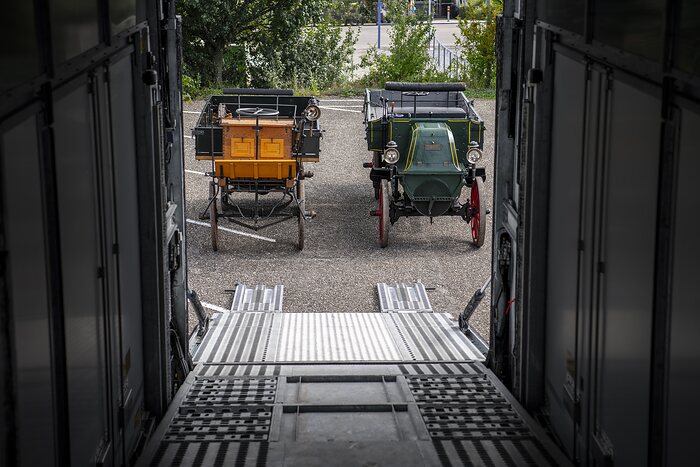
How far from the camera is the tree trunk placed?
26078 mm

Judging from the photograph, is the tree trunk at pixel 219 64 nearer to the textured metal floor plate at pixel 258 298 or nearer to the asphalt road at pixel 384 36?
the asphalt road at pixel 384 36

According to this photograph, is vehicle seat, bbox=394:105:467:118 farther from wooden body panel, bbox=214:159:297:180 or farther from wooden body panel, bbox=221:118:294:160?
wooden body panel, bbox=214:159:297:180

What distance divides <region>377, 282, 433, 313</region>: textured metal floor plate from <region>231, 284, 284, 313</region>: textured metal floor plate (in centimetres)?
111

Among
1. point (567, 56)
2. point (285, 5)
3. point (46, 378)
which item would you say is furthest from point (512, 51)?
point (285, 5)

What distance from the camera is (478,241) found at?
13641mm

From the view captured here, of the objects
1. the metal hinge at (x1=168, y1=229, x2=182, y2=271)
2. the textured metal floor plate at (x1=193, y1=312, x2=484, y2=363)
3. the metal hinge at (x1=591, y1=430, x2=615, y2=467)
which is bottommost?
the textured metal floor plate at (x1=193, y1=312, x2=484, y2=363)

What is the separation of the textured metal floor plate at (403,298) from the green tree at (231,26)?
14546 mm

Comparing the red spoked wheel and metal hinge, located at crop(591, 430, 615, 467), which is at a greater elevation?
metal hinge, located at crop(591, 430, 615, 467)

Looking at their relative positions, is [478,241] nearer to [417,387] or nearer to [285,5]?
[417,387]

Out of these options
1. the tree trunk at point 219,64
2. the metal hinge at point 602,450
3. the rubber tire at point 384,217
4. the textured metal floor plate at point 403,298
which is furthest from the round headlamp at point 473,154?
the tree trunk at point 219,64

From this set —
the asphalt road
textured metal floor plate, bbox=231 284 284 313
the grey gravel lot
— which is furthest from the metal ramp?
the asphalt road

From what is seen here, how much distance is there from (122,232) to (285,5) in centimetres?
2022

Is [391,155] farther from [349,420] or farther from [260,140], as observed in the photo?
[349,420]

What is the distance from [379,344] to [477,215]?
488 centimetres
